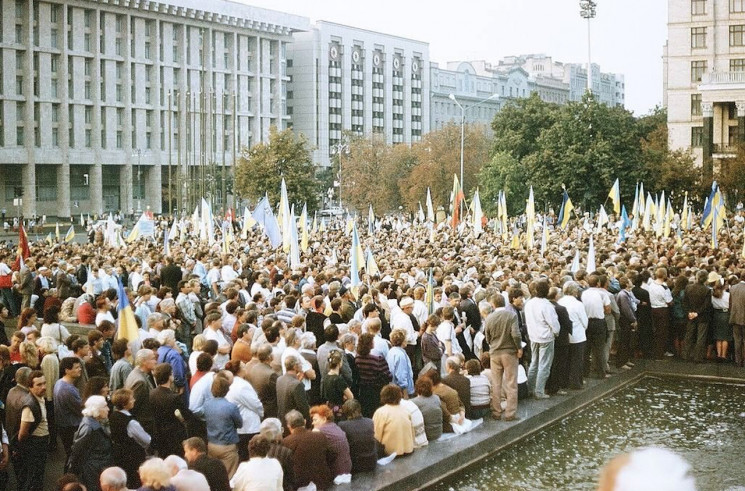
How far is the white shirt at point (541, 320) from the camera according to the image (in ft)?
45.4

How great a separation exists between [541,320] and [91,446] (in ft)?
23.8

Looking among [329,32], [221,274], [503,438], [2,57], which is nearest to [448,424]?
[503,438]

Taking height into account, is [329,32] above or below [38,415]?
above

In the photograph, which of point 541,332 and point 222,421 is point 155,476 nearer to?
point 222,421

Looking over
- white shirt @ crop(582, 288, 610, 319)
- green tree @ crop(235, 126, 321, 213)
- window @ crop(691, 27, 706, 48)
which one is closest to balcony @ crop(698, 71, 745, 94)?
window @ crop(691, 27, 706, 48)

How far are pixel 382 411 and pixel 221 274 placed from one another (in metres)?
10.3

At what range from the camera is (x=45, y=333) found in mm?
12555

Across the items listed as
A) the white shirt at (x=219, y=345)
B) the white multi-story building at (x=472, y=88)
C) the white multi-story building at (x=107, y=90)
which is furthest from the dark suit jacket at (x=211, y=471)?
the white multi-story building at (x=472, y=88)

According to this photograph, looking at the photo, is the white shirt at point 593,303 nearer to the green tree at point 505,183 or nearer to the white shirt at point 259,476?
the white shirt at point 259,476

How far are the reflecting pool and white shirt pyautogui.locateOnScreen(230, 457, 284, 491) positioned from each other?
133 inches

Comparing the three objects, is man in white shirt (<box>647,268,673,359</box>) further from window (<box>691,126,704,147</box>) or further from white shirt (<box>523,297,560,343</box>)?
window (<box>691,126,704,147</box>)

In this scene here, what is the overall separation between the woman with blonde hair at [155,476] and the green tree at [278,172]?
59967mm

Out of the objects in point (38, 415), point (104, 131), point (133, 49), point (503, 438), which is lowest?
point (503, 438)

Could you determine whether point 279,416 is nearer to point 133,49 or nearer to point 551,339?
point 551,339
